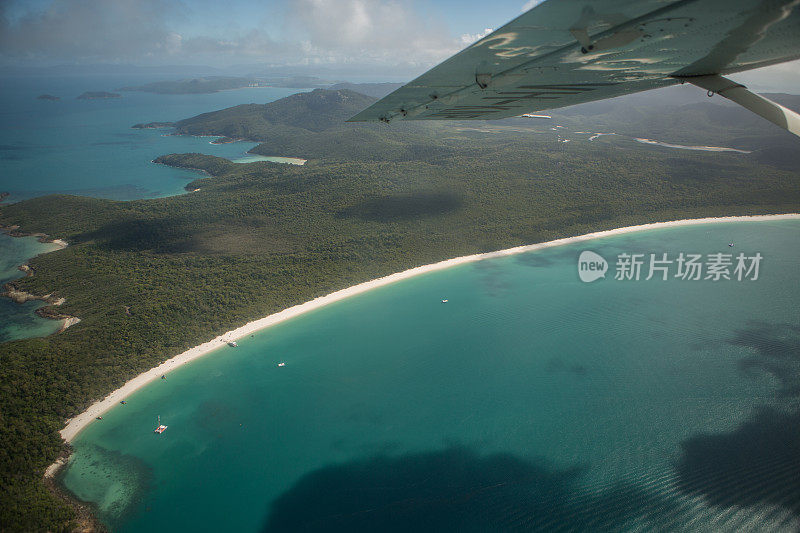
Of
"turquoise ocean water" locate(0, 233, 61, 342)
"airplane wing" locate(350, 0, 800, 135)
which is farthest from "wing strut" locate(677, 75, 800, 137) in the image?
"turquoise ocean water" locate(0, 233, 61, 342)

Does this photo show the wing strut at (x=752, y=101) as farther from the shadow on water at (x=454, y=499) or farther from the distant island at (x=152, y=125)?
the distant island at (x=152, y=125)

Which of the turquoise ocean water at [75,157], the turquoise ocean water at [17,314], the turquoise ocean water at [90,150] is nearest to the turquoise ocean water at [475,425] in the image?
the turquoise ocean water at [17,314]

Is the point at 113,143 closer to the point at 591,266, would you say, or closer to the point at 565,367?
the point at 591,266

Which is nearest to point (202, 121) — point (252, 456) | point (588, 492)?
point (252, 456)

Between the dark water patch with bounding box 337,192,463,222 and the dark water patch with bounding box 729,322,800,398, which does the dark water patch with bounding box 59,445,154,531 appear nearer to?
the dark water patch with bounding box 729,322,800,398

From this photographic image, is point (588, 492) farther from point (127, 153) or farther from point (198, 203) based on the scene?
point (127, 153)
